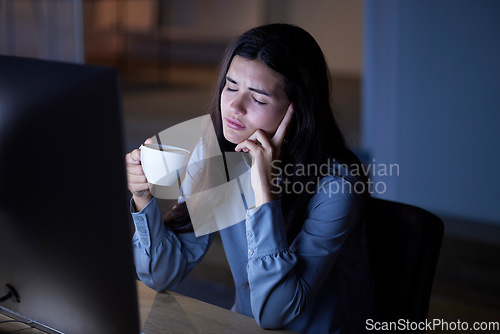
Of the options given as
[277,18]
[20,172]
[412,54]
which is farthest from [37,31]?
[277,18]

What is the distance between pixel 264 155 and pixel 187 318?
39 centimetres

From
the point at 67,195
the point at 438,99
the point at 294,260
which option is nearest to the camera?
the point at 67,195

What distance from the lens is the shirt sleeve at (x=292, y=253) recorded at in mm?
1104

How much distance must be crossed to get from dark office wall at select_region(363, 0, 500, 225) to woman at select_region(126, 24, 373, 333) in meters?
2.28

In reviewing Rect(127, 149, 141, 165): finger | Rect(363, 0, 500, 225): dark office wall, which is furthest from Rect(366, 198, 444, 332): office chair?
Rect(363, 0, 500, 225): dark office wall

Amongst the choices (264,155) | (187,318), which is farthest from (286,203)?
(187,318)

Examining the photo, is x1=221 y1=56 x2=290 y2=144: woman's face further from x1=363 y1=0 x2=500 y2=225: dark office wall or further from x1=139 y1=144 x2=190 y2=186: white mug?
x1=363 y1=0 x2=500 y2=225: dark office wall

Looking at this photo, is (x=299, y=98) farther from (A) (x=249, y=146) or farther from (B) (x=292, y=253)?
(B) (x=292, y=253)

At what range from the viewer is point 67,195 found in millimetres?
723

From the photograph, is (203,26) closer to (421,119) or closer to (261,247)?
(421,119)

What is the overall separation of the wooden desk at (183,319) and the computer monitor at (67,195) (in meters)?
0.26

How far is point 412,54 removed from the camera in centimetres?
349

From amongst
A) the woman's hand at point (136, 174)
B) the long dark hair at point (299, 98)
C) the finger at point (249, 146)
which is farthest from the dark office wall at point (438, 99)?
the woman's hand at point (136, 174)

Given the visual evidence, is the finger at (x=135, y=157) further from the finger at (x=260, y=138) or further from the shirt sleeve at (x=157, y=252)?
the finger at (x=260, y=138)
